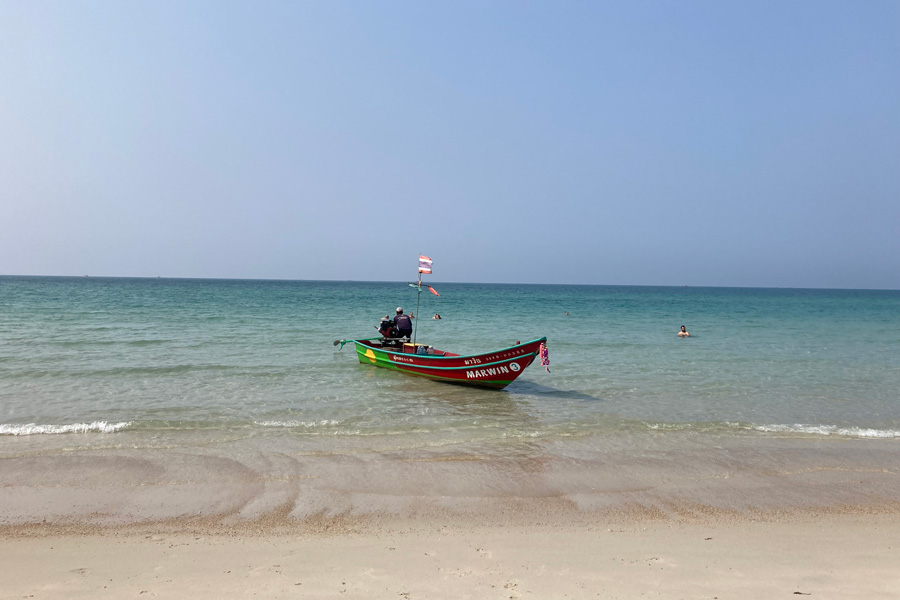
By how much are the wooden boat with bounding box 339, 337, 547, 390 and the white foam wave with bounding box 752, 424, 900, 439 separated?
17.2ft

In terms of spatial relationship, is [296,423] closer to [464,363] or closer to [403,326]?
[464,363]

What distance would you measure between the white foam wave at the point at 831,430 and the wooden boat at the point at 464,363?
525cm

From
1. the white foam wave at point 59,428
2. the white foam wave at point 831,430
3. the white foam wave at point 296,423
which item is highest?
the white foam wave at point 831,430

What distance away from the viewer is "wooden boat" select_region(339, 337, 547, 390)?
14.2 m

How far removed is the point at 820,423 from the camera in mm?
11242

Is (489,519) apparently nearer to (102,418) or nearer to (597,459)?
(597,459)

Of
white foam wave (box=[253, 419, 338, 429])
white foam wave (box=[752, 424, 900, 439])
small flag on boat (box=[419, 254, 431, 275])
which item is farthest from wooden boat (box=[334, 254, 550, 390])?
white foam wave (box=[752, 424, 900, 439])

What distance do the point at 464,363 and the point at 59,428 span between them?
9124mm

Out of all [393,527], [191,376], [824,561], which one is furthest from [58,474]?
[824,561]

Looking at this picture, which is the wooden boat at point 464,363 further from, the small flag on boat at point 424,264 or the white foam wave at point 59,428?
the white foam wave at point 59,428

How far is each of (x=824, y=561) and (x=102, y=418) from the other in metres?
12.2

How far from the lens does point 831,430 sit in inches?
420

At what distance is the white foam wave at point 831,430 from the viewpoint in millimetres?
10424

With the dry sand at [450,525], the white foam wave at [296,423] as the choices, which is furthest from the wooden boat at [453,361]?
the dry sand at [450,525]
